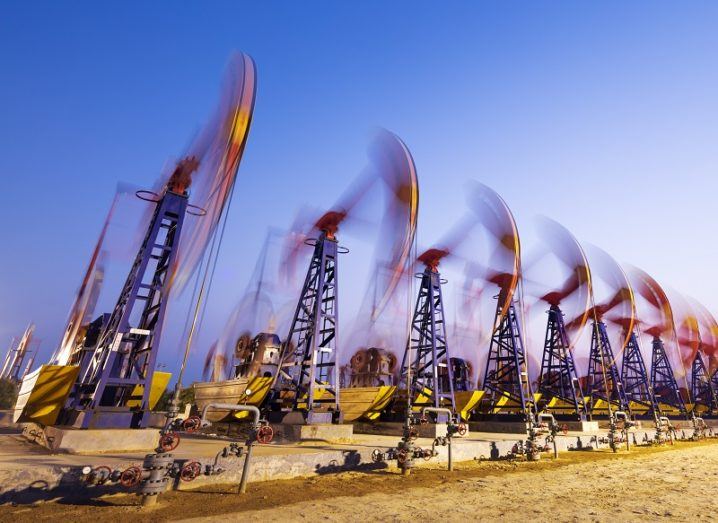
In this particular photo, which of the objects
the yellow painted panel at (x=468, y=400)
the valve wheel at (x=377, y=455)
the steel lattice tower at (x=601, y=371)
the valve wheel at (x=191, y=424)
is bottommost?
the valve wheel at (x=377, y=455)

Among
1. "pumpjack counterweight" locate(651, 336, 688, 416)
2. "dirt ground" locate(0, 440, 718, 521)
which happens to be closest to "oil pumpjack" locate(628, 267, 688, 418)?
"pumpjack counterweight" locate(651, 336, 688, 416)

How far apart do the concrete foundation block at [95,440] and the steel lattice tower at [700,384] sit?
60.3 meters

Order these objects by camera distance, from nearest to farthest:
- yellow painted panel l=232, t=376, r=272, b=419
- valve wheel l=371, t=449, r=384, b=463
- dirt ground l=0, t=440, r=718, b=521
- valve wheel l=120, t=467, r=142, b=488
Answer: dirt ground l=0, t=440, r=718, b=521 < valve wheel l=120, t=467, r=142, b=488 < valve wheel l=371, t=449, r=384, b=463 < yellow painted panel l=232, t=376, r=272, b=419

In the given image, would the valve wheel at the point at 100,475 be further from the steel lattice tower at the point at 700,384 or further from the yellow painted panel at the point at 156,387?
the steel lattice tower at the point at 700,384

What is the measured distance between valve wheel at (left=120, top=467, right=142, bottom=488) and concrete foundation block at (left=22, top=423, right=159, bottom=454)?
3.65 metres

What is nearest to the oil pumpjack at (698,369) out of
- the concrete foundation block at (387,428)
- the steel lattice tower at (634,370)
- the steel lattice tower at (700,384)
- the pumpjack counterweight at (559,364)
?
the steel lattice tower at (700,384)

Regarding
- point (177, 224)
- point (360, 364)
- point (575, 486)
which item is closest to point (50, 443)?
point (177, 224)

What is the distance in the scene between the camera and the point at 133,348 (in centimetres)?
1060

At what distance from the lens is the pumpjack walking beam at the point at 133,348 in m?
9.06

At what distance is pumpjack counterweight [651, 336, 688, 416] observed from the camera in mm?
40128

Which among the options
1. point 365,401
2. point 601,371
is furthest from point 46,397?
point 601,371

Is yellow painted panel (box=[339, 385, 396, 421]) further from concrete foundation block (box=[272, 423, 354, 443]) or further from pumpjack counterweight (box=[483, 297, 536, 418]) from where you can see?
pumpjack counterweight (box=[483, 297, 536, 418])

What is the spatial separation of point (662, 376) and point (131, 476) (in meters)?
52.8

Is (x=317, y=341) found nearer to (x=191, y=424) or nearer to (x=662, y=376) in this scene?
(x=191, y=424)
